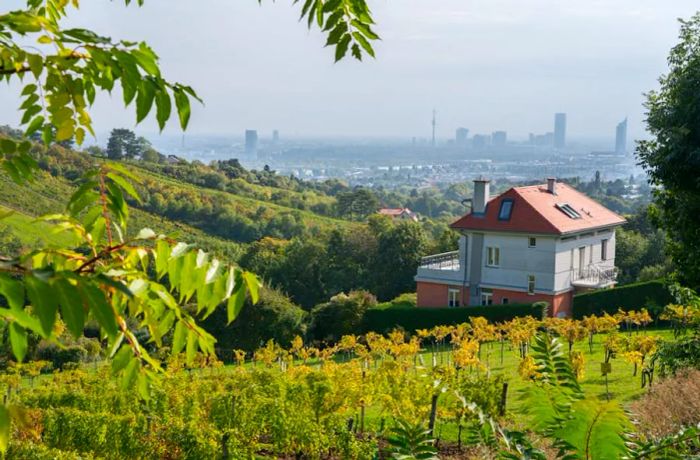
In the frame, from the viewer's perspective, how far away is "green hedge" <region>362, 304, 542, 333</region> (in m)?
25.8

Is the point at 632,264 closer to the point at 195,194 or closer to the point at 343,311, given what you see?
the point at 343,311

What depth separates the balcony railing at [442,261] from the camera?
31297 mm

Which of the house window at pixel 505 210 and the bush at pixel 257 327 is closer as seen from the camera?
Result: the bush at pixel 257 327

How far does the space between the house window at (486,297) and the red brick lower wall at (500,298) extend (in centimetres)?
13

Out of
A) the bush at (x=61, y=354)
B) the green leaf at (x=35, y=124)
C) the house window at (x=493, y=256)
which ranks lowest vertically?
the bush at (x=61, y=354)

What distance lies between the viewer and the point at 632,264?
34.6m

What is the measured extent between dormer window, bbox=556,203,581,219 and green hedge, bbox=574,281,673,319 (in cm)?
401

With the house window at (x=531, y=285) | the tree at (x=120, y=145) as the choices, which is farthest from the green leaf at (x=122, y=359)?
the tree at (x=120, y=145)

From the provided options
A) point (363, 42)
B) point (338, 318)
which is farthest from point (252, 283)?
point (338, 318)

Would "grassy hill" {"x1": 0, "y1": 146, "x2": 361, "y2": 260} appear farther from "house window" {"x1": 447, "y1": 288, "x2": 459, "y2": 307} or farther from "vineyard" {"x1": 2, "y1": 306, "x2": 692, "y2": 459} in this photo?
"vineyard" {"x1": 2, "y1": 306, "x2": 692, "y2": 459}

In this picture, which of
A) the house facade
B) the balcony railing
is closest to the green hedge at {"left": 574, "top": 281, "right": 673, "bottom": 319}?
the house facade

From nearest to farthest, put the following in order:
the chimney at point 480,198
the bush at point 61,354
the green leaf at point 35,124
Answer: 1. the green leaf at point 35,124
2. the bush at point 61,354
3. the chimney at point 480,198

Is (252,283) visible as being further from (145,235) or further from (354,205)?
(354,205)

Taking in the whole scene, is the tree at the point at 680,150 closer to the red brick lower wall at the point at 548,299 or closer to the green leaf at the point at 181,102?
the green leaf at the point at 181,102
